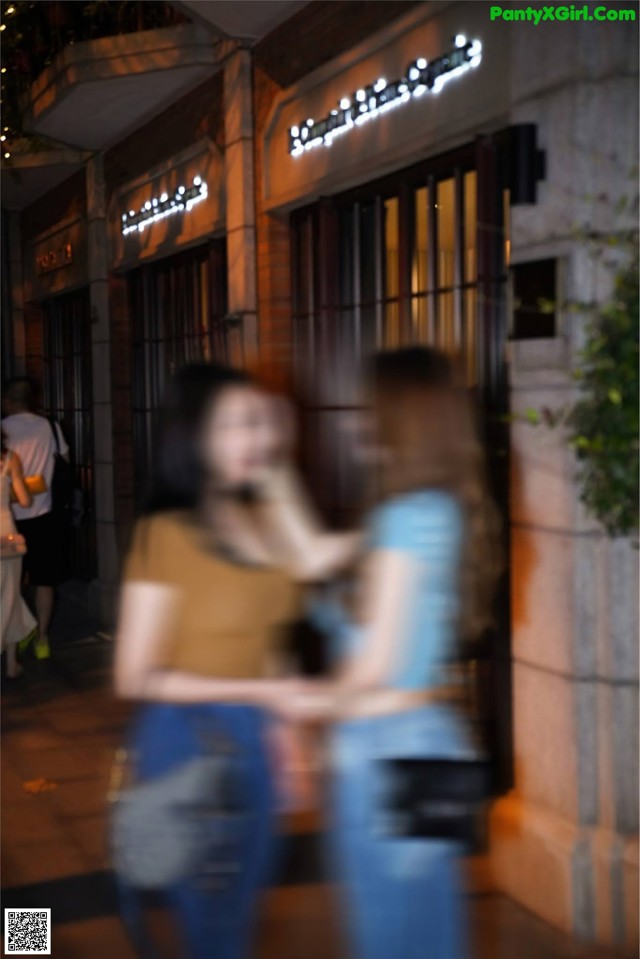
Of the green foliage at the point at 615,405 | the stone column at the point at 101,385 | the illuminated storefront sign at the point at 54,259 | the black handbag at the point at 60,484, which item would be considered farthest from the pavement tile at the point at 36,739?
the illuminated storefront sign at the point at 54,259

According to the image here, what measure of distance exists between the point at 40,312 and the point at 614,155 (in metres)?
10.8

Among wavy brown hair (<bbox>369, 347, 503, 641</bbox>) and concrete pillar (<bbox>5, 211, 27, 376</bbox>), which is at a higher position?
concrete pillar (<bbox>5, 211, 27, 376</bbox>)

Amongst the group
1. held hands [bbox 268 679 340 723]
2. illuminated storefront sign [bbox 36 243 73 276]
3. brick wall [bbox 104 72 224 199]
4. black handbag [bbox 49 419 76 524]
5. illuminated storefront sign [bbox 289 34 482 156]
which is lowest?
held hands [bbox 268 679 340 723]

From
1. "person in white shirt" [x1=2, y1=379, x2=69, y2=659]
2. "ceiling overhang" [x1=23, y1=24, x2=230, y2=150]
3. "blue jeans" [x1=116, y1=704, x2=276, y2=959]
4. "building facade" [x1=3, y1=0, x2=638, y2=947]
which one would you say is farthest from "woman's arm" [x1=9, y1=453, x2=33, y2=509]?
"blue jeans" [x1=116, y1=704, x2=276, y2=959]

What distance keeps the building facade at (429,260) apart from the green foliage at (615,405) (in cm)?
20

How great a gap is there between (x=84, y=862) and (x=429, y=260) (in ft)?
10.3

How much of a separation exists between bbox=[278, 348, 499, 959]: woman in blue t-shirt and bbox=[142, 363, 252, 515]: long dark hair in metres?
0.43

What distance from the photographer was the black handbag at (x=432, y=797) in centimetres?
289

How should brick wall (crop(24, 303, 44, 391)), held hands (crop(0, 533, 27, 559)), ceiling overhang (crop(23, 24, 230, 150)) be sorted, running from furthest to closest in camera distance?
1. brick wall (crop(24, 303, 44, 391))
2. ceiling overhang (crop(23, 24, 230, 150))
3. held hands (crop(0, 533, 27, 559))

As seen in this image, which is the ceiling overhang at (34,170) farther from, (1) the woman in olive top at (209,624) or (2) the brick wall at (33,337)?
(1) the woman in olive top at (209,624)

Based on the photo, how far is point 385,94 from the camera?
588 centimetres

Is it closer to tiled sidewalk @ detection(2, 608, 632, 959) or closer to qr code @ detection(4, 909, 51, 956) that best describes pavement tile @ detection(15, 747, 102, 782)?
tiled sidewalk @ detection(2, 608, 632, 959)

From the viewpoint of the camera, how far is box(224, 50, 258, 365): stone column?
7.61m

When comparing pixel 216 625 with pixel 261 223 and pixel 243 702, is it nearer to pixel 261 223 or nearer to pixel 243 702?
pixel 243 702
